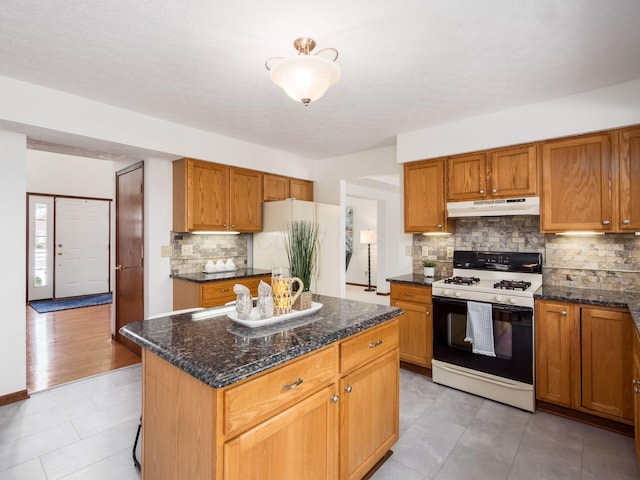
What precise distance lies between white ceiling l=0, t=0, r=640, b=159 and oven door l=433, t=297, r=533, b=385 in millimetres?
1694

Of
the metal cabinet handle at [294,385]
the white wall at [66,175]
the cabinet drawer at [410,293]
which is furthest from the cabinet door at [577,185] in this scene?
the white wall at [66,175]

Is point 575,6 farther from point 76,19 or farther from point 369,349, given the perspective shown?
point 76,19

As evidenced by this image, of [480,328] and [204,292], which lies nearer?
[480,328]

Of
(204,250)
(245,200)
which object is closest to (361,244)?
(245,200)

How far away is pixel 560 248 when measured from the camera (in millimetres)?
2918

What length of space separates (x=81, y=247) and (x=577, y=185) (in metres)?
8.14

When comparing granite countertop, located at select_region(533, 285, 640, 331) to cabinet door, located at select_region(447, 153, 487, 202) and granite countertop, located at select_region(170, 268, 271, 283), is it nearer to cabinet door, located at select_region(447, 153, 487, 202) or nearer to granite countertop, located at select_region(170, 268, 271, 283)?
cabinet door, located at select_region(447, 153, 487, 202)

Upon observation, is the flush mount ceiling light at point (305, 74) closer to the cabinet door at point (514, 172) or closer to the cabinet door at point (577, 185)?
the cabinet door at point (514, 172)

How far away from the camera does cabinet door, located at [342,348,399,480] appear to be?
63.0 inches

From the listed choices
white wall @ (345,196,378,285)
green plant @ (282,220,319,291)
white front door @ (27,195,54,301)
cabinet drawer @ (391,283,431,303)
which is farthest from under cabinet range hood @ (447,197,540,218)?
white front door @ (27,195,54,301)

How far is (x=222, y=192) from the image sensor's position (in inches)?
150

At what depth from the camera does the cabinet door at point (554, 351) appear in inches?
96.7

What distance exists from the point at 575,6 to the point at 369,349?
1958 mm

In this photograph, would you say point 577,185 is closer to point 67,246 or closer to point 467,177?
point 467,177
